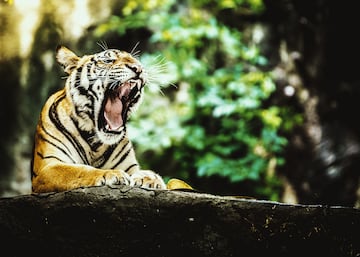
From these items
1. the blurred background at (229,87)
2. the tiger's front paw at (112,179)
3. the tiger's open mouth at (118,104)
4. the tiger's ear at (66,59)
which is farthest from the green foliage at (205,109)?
the tiger's front paw at (112,179)

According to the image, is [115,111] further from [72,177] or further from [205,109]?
[205,109]

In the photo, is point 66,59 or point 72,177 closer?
point 72,177

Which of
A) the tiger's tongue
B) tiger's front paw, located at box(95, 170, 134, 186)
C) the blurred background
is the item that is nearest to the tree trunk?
tiger's front paw, located at box(95, 170, 134, 186)

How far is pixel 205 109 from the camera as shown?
7.78 m

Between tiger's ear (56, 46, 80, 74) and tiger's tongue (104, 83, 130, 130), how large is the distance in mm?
361

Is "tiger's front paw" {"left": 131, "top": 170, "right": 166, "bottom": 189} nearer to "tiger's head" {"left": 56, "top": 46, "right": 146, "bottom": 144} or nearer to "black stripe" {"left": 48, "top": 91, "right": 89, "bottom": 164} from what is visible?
"tiger's head" {"left": 56, "top": 46, "right": 146, "bottom": 144}

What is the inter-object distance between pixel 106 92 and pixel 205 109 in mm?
4579

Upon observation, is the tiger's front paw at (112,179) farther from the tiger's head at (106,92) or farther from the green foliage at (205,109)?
the green foliage at (205,109)

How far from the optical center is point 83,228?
3.01m

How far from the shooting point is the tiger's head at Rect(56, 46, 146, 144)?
3207mm

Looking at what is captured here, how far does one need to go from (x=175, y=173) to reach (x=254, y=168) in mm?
910

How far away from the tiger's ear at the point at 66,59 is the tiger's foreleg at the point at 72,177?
22.4 inches

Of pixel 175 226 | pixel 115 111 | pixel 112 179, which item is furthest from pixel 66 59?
pixel 175 226

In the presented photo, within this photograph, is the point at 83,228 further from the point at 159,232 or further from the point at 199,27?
the point at 199,27
